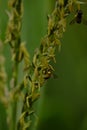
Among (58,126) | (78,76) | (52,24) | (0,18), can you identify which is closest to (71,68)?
(78,76)

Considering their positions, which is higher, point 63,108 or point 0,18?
point 0,18

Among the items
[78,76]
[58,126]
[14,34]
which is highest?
[14,34]

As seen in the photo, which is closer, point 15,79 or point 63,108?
point 15,79

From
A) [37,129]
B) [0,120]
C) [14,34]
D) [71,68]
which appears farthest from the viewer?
[71,68]

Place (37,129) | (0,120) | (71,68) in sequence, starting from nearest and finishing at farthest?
(0,120), (37,129), (71,68)

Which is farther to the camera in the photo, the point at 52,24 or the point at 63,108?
the point at 63,108

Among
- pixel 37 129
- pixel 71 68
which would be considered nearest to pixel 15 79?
pixel 37 129

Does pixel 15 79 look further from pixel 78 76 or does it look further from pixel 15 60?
pixel 78 76

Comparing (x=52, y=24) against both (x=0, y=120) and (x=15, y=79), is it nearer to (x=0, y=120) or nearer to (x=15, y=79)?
(x=15, y=79)

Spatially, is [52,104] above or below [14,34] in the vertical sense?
below
